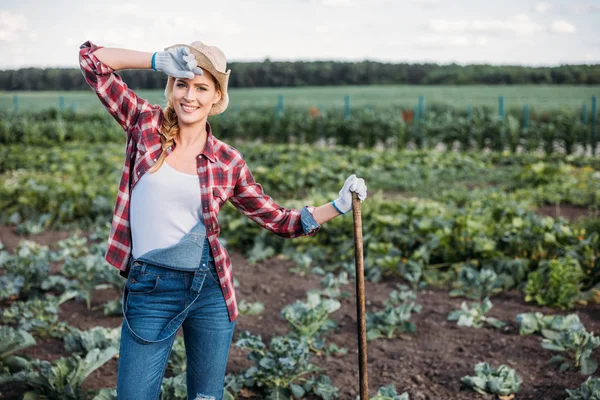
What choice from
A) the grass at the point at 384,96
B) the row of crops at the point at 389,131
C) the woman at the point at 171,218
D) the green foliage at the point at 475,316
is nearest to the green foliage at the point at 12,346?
the woman at the point at 171,218

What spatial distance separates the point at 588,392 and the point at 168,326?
1.80 m

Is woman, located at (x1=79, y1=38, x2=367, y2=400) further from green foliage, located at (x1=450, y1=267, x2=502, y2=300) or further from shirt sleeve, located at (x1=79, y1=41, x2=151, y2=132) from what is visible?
green foliage, located at (x1=450, y1=267, x2=502, y2=300)

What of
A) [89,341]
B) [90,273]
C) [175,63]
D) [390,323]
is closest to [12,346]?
[89,341]

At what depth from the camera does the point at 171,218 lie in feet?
6.78

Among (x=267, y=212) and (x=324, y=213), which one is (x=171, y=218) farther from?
(x=324, y=213)

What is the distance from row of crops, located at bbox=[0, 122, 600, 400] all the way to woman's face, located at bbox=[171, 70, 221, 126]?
1256 millimetres

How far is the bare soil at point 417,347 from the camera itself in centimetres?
319

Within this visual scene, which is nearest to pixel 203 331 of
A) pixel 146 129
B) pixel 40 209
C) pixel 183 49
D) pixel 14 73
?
pixel 146 129

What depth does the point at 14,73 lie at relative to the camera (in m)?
57.8

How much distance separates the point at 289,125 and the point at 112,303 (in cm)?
1343

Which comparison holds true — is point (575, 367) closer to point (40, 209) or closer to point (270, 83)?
point (40, 209)

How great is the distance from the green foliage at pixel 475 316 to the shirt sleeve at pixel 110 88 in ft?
8.19

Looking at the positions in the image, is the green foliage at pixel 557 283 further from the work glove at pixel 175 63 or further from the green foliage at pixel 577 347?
the work glove at pixel 175 63

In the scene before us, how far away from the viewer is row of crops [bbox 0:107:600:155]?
1330 centimetres
